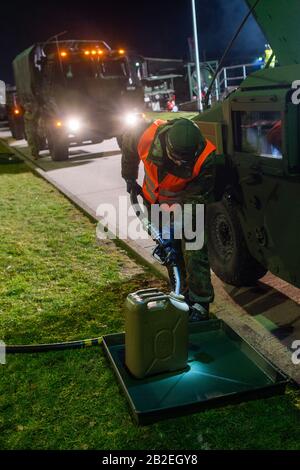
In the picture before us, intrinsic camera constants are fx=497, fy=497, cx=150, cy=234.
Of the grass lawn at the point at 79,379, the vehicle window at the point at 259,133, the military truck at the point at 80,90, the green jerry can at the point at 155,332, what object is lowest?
the grass lawn at the point at 79,379

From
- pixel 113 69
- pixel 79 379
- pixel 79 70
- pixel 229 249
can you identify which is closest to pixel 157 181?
pixel 229 249

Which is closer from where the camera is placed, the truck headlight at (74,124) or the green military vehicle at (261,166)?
the green military vehicle at (261,166)

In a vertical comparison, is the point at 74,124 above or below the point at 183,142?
above

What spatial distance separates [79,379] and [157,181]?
1505 millimetres

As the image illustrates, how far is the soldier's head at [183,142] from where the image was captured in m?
3.28

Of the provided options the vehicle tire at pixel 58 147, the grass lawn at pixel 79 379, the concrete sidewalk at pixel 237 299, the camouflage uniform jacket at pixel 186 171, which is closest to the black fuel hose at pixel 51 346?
the grass lawn at pixel 79 379

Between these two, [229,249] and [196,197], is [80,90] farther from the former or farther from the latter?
[196,197]

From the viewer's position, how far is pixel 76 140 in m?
12.7

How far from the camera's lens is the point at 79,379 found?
3.31 m

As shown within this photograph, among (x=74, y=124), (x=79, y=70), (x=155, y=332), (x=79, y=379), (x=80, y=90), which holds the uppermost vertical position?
(x=79, y=70)

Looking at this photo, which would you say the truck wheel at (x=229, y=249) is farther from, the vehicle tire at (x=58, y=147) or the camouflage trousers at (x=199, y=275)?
the vehicle tire at (x=58, y=147)

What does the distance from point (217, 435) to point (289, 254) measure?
1.37 m

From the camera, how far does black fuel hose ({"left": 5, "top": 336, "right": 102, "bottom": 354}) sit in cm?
363

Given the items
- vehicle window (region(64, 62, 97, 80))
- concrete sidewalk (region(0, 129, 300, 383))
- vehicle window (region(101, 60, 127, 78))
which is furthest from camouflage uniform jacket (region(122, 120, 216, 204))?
vehicle window (region(101, 60, 127, 78))
